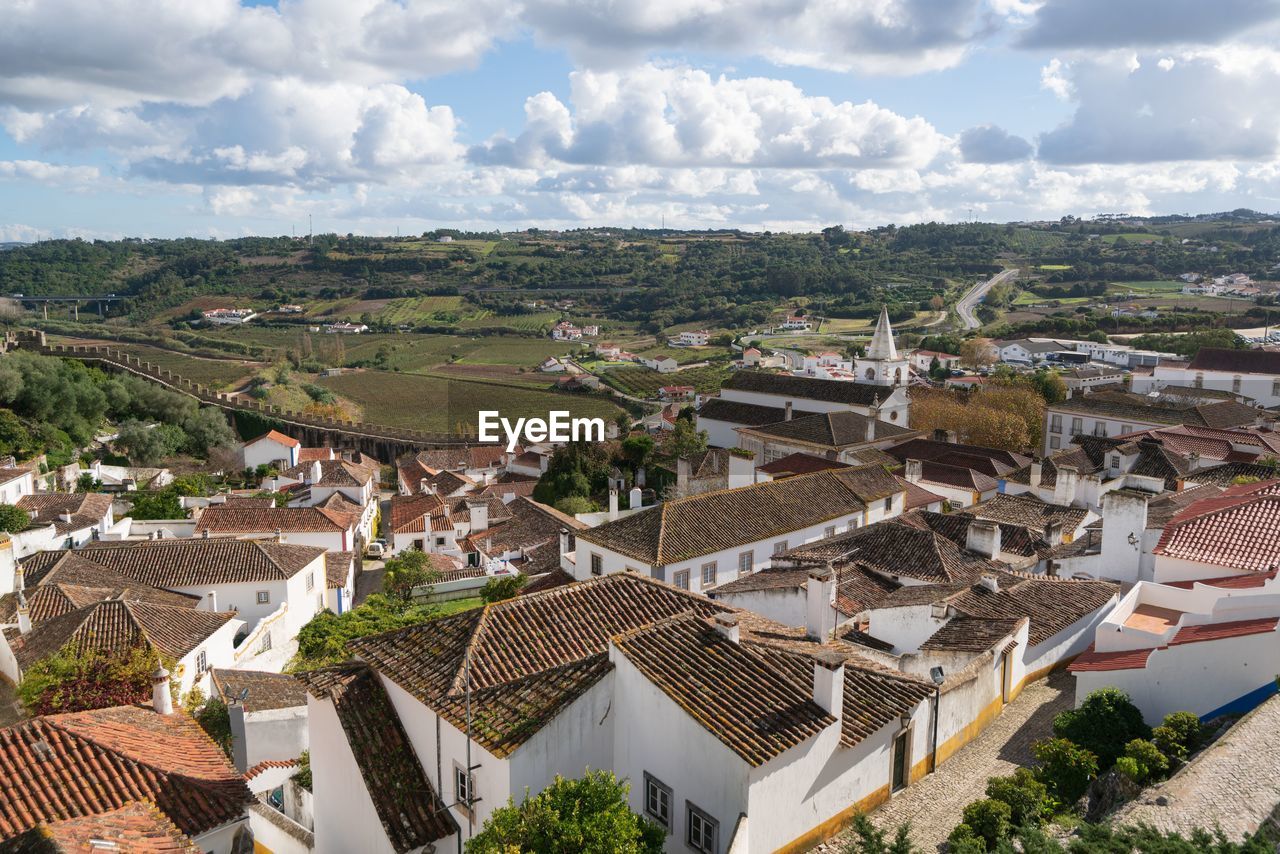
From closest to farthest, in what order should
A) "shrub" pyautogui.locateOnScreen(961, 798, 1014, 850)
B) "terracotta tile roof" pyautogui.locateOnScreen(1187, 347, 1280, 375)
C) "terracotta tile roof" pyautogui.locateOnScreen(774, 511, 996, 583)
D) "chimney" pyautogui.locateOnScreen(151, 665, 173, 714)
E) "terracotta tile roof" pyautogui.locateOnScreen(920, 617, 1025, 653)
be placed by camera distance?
"shrub" pyautogui.locateOnScreen(961, 798, 1014, 850) < "terracotta tile roof" pyautogui.locateOnScreen(920, 617, 1025, 653) < "chimney" pyautogui.locateOnScreen(151, 665, 173, 714) < "terracotta tile roof" pyautogui.locateOnScreen(774, 511, 996, 583) < "terracotta tile roof" pyautogui.locateOnScreen(1187, 347, 1280, 375)

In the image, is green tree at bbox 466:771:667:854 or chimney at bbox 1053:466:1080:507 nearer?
green tree at bbox 466:771:667:854

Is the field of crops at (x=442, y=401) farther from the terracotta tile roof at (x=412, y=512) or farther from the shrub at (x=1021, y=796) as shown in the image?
the shrub at (x=1021, y=796)

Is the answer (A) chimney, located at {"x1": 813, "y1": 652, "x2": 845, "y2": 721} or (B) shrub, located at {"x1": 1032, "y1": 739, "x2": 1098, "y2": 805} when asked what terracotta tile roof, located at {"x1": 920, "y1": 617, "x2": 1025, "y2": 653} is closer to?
(B) shrub, located at {"x1": 1032, "y1": 739, "x2": 1098, "y2": 805}

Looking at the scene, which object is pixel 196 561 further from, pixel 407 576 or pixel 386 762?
pixel 386 762

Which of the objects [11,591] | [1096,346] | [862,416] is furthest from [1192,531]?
[1096,346]

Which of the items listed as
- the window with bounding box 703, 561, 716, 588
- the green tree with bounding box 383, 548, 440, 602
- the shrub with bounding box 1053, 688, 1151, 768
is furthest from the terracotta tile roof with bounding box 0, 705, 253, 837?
the green tree with bounding box 383, 548, 440, 602

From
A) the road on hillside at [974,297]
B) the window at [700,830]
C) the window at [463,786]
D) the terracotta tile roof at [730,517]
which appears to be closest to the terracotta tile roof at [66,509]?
the terracotta tile roof at [730,517]

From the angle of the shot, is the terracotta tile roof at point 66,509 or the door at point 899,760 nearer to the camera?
the door at point 899,760

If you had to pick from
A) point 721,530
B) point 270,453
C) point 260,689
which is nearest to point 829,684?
point 260,689
